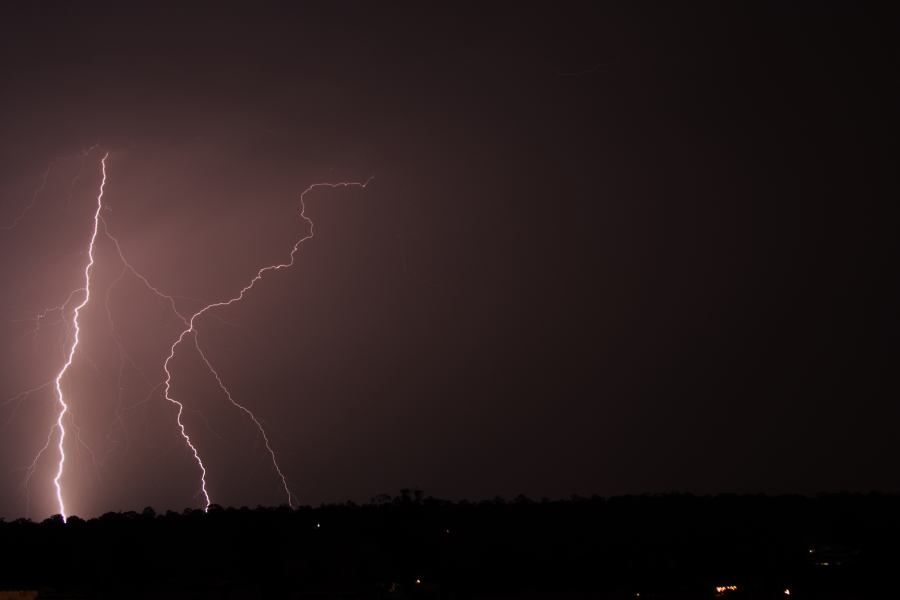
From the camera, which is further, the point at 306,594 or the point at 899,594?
the point at 306,594

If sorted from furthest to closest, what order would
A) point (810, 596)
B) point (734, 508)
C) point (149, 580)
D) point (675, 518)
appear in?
point (734, 508) < point (675, 518) < point (149, 580) < point (810, 596)

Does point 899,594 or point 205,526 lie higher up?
point 205,526

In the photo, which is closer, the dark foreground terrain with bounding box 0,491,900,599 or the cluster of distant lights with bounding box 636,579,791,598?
the cluster of distant lights with bounding box 636,579,791,598

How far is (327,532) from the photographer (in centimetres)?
3559

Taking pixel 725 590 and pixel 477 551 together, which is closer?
pixel 725 590

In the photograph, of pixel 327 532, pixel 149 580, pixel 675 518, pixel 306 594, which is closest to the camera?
pixel 306 594

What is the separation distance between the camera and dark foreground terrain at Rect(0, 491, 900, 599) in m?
23.1

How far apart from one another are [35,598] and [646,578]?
47.4 feet

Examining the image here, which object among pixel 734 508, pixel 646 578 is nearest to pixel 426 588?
pixel 646 578

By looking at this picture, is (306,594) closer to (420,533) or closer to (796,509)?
(420,533)

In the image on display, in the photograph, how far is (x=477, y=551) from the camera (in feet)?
95.1

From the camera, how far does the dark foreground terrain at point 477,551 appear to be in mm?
23094

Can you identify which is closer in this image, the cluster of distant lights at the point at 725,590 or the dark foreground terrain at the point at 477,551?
the cluster of distant lights at the point at 725,590

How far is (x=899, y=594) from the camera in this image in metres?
19.6
